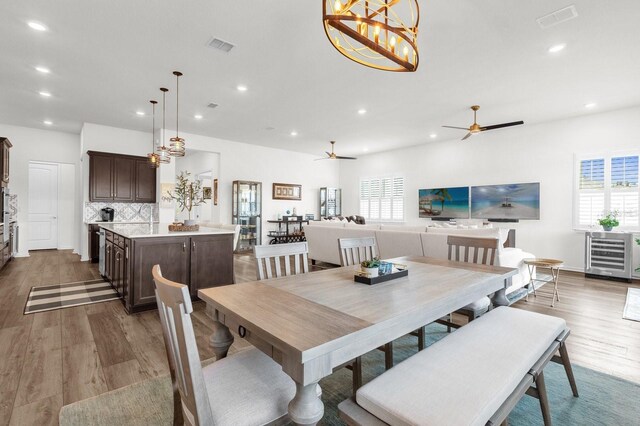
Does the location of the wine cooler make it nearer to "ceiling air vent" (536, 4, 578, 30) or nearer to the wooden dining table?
"ceiling air vent" (536, 4, 578, 30)

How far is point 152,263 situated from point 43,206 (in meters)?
6.96

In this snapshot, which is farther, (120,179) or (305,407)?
(120,179)

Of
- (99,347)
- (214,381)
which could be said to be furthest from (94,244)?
(214,381)

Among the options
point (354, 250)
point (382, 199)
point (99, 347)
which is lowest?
point (99, 347)

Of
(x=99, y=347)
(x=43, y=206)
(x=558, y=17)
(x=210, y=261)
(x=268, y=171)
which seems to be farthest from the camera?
(x=268, y=171)

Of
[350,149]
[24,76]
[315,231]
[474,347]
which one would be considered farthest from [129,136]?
[474,347]

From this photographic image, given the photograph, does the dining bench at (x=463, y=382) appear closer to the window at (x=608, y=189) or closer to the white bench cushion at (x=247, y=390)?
the white bench cushion at (x=247, y=390)

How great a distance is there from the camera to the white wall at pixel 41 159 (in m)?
7.35

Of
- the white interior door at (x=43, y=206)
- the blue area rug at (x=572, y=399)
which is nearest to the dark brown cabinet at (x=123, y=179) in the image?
the white interior door at (x=43, y=206)

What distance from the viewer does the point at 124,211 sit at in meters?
7.48

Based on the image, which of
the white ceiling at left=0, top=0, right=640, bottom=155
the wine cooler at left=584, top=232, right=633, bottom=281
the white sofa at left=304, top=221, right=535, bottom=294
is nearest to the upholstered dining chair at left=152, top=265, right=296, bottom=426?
the white ceiling at left=0, top=0, right=640, bottom=155

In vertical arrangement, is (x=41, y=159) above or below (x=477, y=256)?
above

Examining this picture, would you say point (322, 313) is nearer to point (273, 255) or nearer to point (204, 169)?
point (273, 255)

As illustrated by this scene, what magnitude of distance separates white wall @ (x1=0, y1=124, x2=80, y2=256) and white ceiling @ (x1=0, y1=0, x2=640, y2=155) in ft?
2.66
